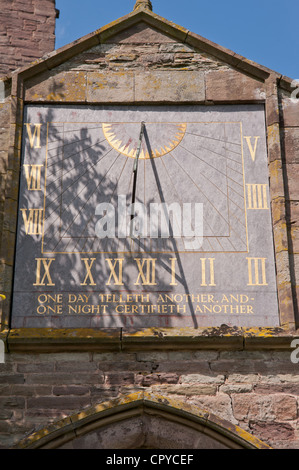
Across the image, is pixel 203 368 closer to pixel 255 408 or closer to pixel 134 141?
pixel 255 408

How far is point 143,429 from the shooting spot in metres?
7.79

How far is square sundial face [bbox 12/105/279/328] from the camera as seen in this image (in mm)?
8305

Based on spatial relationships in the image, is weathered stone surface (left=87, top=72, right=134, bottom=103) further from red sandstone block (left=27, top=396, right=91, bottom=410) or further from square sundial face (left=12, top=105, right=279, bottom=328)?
red sandstone block (left=27, top=396, right=91, bottom=410)

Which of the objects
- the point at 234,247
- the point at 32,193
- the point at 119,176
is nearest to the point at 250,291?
the point at 234,247

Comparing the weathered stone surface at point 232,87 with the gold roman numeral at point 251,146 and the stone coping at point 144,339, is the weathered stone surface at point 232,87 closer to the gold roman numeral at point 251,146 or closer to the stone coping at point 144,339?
the gold roman numeral at point 251,146

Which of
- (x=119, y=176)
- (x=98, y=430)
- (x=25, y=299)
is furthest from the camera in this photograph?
(x=119, y=176)

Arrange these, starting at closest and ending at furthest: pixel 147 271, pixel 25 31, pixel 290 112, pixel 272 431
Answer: pixel 272 431 < pixel 147 271 < pixel 290 112 < pixel 25 31

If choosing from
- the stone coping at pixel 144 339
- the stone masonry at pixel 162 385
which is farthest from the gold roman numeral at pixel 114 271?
the stone masonry at pixel 162 385

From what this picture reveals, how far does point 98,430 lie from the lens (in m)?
7.77

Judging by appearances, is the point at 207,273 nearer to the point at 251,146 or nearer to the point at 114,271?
the point at 114,271

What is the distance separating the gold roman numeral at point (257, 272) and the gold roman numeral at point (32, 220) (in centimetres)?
190

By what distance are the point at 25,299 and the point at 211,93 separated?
8.81 ft

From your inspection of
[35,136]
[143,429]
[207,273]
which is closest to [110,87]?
[35,136]

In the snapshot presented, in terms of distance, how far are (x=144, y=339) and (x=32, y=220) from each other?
1.57 metres
